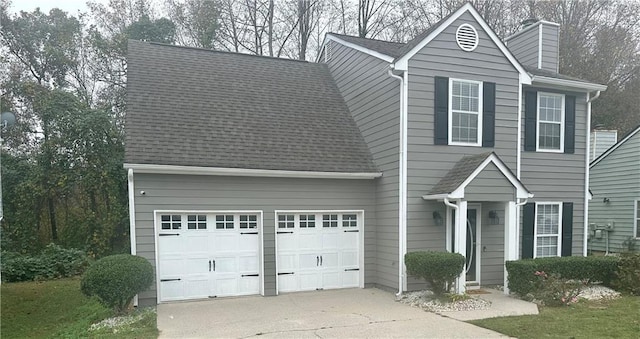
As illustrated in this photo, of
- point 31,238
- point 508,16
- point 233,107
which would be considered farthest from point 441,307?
point 508,16

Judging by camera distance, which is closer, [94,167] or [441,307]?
[441,307]

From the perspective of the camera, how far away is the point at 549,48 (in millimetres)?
13102

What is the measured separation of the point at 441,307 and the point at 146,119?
7.53 metres

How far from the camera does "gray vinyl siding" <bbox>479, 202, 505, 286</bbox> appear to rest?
1052cm

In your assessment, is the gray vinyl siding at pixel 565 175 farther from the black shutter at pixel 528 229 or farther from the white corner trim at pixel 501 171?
the white corner trim at pixel 501 171

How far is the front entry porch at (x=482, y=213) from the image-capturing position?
9.09 m

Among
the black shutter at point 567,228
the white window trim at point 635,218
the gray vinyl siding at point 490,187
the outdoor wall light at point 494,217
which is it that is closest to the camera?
the gray vinyl siding at point 490,187

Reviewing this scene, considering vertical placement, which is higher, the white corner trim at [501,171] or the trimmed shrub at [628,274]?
the white corner trim at [501,171]

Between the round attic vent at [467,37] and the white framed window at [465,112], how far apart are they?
2.70 feet

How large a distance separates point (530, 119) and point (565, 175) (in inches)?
76.0

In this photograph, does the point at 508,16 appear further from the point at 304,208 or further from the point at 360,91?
the point at 304,208

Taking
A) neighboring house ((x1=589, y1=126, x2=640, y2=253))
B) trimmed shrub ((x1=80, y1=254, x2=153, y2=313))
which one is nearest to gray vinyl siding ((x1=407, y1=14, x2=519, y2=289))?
trimmed shrub ((x1=80, y1=254, x2=153, y2=313))

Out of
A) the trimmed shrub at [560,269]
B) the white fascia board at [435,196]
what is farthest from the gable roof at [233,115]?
the trimmed shrub at [560,269]

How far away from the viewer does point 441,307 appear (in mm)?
8266
